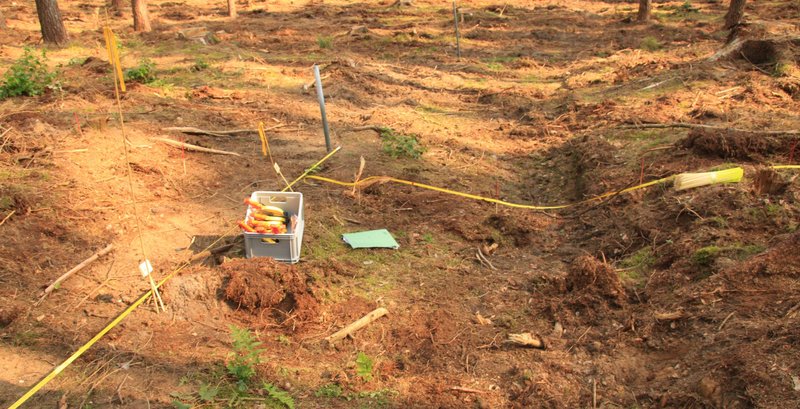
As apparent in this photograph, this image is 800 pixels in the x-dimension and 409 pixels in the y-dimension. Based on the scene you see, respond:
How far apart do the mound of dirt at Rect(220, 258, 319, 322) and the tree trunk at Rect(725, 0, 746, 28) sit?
39.1 feet

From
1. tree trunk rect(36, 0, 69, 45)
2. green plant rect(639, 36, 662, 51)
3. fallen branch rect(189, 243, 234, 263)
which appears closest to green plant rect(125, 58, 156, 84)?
tree trunk rect(36, 0, 69, 45)

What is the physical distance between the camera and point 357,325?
444 centimetres

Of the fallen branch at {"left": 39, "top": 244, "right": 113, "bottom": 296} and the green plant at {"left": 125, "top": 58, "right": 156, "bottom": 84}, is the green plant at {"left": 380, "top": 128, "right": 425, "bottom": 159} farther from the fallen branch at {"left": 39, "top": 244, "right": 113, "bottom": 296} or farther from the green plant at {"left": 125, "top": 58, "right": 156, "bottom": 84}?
the green plant at {"left": 125, "top": 58, "right": 156, "bottom": 84}

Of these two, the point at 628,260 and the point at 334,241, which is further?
the point at 334,241

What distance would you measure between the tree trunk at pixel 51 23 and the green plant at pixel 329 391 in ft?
40.6

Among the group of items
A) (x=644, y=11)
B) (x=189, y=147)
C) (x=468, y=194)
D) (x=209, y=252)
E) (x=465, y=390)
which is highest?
(x=644, y=11)

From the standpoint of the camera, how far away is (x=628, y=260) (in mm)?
5090

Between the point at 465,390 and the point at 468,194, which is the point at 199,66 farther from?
the point at 465,390

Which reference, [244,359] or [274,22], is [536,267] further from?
[274,22]

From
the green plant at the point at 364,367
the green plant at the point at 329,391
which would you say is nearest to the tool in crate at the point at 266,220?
the green plant at the point at 364,367

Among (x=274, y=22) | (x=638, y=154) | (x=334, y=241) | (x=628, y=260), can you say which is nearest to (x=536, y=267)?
(x=628, y=260)

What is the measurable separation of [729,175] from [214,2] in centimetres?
1817

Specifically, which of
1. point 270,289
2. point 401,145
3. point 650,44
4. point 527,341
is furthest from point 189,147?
point 650,44

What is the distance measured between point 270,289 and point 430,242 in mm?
1771
